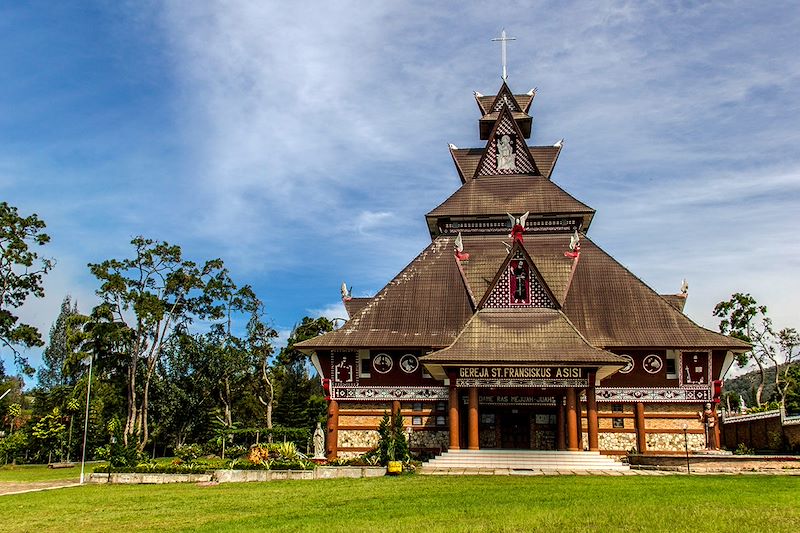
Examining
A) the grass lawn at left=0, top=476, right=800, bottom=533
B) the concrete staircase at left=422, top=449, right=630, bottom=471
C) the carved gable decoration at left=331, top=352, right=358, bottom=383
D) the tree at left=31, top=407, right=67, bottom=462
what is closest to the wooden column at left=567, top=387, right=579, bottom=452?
the concrete staircase at left=422, top=449, right=630, bottom=471

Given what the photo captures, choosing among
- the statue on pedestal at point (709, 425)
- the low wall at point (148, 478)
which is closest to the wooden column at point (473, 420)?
the low wall at point (148, 478)

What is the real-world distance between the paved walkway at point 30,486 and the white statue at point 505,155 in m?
24.2

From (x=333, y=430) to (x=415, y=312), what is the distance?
6037 mm

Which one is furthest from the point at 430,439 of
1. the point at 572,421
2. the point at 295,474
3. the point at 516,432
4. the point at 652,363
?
the point at 652,363

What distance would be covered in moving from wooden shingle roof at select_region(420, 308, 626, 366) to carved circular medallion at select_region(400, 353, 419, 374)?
3.11 m

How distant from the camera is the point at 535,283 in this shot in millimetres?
28797

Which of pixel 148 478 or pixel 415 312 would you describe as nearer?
pixel 148 478

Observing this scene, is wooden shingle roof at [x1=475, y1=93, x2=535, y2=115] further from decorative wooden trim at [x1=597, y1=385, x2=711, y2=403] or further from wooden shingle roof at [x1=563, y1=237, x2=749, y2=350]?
decorative wooden trim at [x1=597, y1=385, x2=711, y2=403]

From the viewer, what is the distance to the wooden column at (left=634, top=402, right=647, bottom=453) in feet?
92.4

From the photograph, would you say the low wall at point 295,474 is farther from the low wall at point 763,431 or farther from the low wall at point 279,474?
the low wall at point 763,431

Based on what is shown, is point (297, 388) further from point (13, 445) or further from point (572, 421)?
point (572, 421)

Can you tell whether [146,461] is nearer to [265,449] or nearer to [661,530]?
[265,449]

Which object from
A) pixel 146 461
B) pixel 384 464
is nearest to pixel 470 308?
pixel 384 464

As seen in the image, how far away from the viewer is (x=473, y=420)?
26.2m
